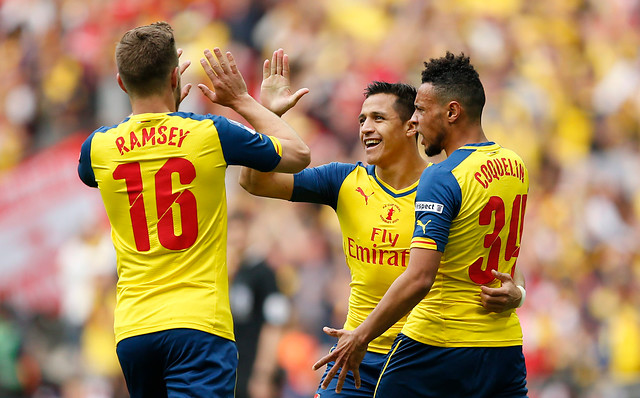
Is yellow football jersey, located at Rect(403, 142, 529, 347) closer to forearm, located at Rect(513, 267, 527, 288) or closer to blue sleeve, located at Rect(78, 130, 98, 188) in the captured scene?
forearm, located at Rect(513, 267, 527, 288)

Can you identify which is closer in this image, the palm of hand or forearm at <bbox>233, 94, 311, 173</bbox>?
forearm at <bbox>233, 94, 311, 173</bbox>

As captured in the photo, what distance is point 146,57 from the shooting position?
14.7 feet

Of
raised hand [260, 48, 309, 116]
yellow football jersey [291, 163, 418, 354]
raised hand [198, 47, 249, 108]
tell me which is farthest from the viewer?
yellow football jersey [291, 163, 418, 354]

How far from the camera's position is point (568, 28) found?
50.6ft

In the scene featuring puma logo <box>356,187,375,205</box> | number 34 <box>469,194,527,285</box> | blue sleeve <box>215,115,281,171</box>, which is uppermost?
blue sleeve <box>215,115,281,171</box>

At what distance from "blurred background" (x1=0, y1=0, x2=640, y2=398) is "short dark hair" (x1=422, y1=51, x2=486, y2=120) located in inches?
244

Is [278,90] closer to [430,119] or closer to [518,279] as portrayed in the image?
[430,119]

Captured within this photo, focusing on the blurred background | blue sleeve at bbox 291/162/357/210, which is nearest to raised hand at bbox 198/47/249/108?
blue sleeve at bbox 291/162/357/210

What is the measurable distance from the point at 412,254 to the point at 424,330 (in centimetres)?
50

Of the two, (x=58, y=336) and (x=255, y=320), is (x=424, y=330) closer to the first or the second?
(x=255, y=320)

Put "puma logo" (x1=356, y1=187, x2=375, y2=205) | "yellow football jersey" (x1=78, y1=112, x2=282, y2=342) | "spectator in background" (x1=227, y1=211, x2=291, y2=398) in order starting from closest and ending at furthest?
1. "yellow football jersey" (x1=78, y1=112, x2=282, y2=342)
2. "puma logo" (x1=356, y1=187, x2=375, y2=205)
3. "spectator in background" (x1=227, y1=211, x2=291, y2=398)

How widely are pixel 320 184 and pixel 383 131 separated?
555 mm

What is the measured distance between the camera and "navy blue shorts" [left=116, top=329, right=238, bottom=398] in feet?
14.2

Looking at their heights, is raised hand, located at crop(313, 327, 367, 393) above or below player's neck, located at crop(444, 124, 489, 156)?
below
